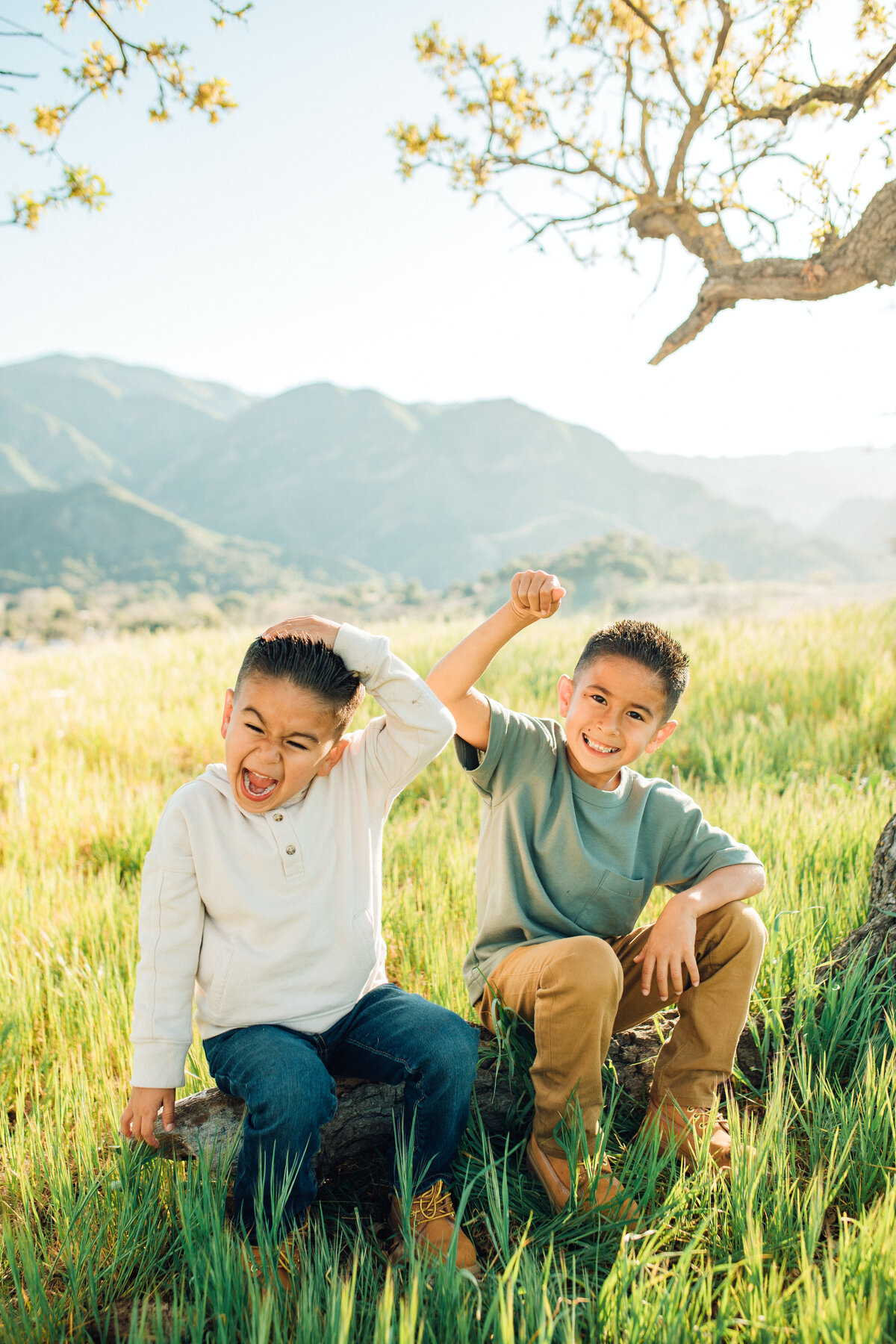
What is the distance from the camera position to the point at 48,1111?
1871 mm

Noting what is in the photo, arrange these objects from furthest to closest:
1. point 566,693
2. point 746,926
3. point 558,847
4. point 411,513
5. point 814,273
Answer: point 411,513
point 814,273
point 566,693
point 558,847
point 746,926

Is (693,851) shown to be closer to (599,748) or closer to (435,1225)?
(599,748)

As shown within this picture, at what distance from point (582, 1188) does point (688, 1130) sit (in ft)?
0.87

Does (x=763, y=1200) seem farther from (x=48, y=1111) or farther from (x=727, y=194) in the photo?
(x=727, y=194)

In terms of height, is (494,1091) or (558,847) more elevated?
(558,847)

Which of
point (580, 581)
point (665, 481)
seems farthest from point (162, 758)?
point (665, 481)

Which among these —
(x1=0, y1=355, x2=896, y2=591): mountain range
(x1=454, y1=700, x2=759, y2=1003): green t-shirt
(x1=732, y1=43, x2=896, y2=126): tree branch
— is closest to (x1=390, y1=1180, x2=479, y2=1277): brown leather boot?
(x1=454, y1=700, x2=759, y2=1003): green t-shirt

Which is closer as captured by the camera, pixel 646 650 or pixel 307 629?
pixel 307 629

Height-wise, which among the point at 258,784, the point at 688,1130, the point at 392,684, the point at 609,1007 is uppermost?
the point at 392,684

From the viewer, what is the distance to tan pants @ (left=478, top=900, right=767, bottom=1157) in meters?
1.67

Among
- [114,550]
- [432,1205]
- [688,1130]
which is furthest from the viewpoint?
[114,550]

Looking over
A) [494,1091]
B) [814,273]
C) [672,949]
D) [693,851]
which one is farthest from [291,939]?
[814,273]

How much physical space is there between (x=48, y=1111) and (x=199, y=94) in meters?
3.55

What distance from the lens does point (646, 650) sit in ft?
6.36
